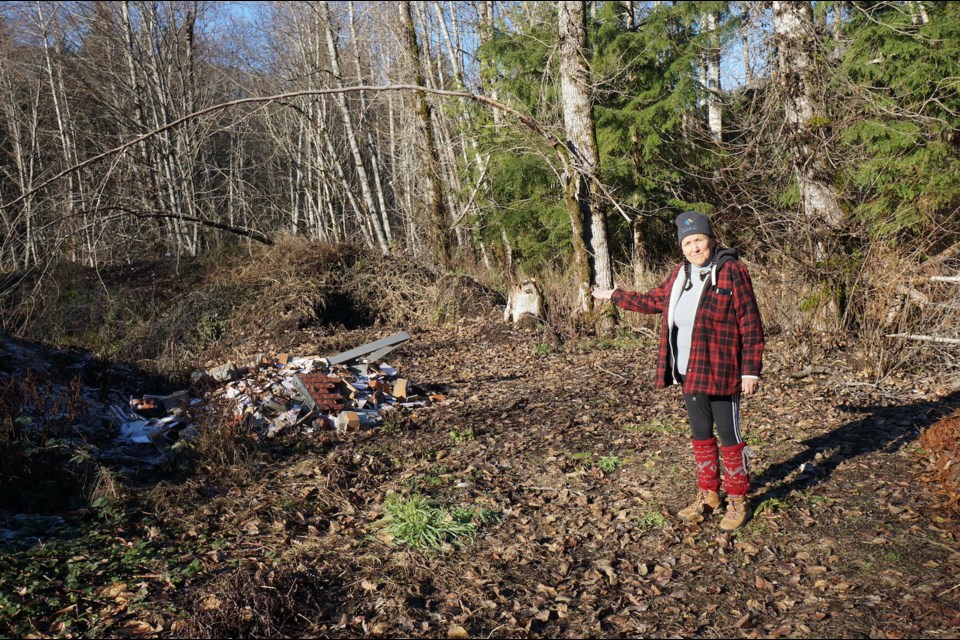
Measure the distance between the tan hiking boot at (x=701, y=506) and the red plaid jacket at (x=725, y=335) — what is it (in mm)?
805

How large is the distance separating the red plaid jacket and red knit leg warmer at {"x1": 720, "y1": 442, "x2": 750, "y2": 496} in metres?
0.40

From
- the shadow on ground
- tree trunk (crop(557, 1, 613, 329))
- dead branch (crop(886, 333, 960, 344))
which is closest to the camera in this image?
the shadow on ground

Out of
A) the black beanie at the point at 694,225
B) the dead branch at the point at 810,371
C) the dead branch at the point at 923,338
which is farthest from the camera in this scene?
the dead branch at the point at 810,371

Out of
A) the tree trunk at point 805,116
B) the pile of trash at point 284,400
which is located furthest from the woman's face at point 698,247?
the tree trunk at point 805,116

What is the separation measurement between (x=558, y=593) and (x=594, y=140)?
7993mm

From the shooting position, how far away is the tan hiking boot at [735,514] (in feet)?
13.6

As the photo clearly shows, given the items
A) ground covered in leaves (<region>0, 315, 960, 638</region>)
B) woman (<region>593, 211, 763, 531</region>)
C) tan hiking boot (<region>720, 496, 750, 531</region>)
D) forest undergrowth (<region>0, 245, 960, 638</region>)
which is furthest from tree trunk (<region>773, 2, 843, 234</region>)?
tan hiking boot (<region>720, 496, 750, 531</region>)

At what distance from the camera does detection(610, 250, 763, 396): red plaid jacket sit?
386 centimetres

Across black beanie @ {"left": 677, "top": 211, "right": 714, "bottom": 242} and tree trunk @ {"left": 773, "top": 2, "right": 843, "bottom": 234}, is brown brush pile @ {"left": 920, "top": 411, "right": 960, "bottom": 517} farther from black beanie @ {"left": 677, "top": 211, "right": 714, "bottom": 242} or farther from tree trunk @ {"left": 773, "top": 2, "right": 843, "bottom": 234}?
tree trunk @ {"left": 773, "top": 2, "right": 843, "bottom": 234}

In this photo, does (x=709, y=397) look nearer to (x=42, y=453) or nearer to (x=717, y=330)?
(x=717, y=330)

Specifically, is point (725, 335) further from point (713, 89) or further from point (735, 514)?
point (713, 89)

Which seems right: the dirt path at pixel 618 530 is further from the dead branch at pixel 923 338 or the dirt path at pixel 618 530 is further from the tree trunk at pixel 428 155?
the tree trunk at pixel 428 155

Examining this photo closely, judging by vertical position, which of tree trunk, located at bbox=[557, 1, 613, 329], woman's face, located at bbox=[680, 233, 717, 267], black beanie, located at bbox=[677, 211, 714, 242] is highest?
tree trunk, located at bbox=[557, 1, 613, 329]

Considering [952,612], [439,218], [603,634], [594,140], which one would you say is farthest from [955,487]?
[439,218]
